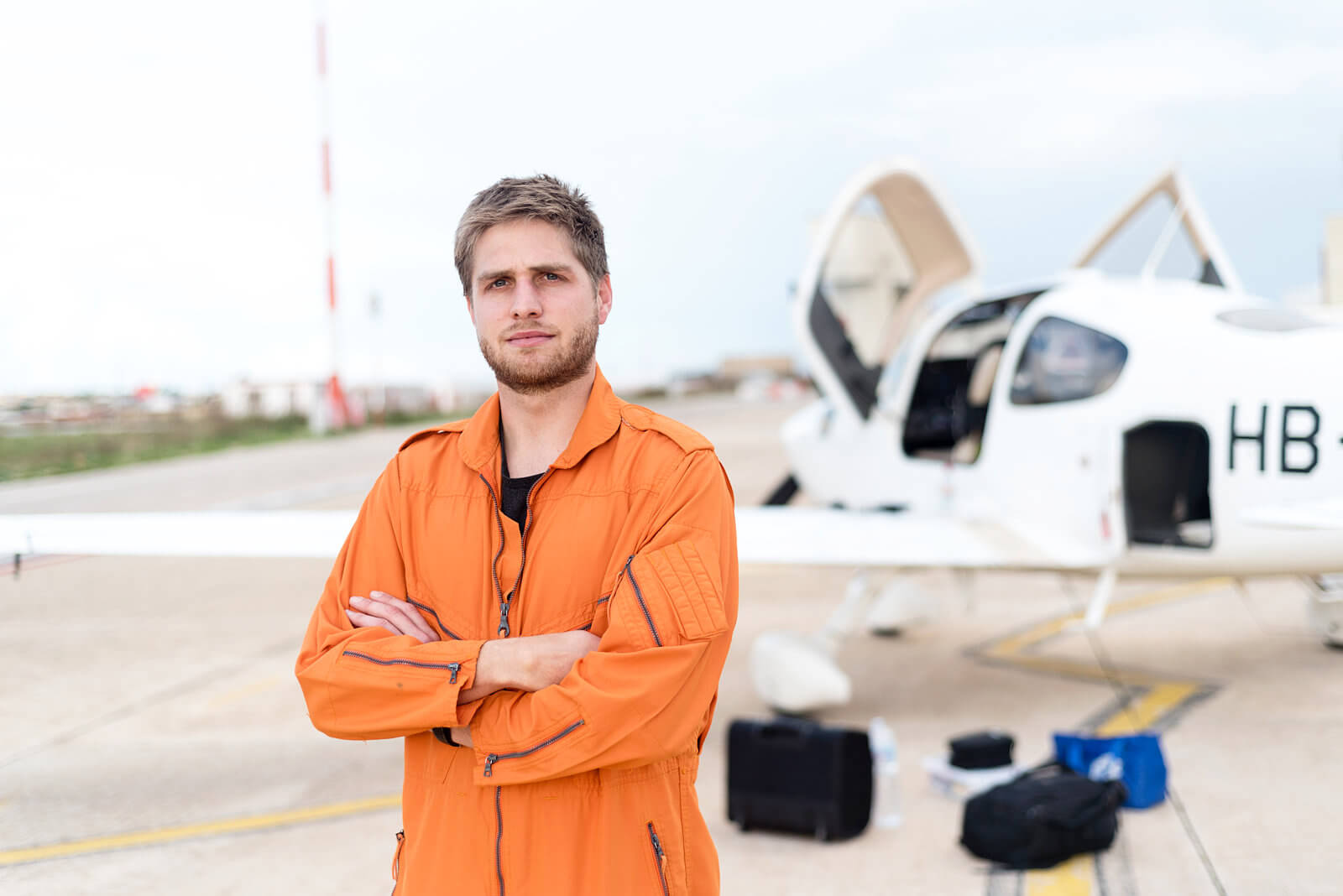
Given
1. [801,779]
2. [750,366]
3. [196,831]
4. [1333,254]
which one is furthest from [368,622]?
[750,366]

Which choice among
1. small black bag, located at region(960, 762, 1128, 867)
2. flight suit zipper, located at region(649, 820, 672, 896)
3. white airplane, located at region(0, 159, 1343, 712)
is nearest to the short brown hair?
flight suit zipper, located at region(649, 820, 672, 896)

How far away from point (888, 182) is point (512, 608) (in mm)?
5139

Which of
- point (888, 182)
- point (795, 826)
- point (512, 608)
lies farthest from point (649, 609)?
point (888, 182)

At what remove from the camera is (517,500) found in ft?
6.23

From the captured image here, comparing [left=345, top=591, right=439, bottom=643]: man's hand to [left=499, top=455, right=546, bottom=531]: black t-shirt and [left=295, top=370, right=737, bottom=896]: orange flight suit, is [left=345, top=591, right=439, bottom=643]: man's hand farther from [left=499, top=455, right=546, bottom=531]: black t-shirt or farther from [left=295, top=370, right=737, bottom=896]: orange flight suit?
[left=499, top=455, right=546, bottom=531]: black t-shirt

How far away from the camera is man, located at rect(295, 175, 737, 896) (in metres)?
1.71

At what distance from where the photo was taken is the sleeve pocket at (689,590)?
172cm

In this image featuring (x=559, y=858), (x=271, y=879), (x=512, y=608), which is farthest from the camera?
(x=271, y=879)

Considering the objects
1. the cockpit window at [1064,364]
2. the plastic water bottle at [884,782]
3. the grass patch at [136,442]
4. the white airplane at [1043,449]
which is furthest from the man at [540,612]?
the grass patch at [136,442]

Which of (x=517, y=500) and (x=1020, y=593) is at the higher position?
(x=517, y=500)

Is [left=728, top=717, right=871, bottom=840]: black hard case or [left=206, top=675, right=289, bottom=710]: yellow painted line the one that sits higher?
[left=728, top=717, right=871, bottom=840]: black hard case

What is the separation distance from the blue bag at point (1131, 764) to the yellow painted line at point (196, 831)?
291cm

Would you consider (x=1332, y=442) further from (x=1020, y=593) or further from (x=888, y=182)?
(x=1020, y=593)

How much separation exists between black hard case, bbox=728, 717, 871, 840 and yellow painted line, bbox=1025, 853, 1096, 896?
2.19 ft
